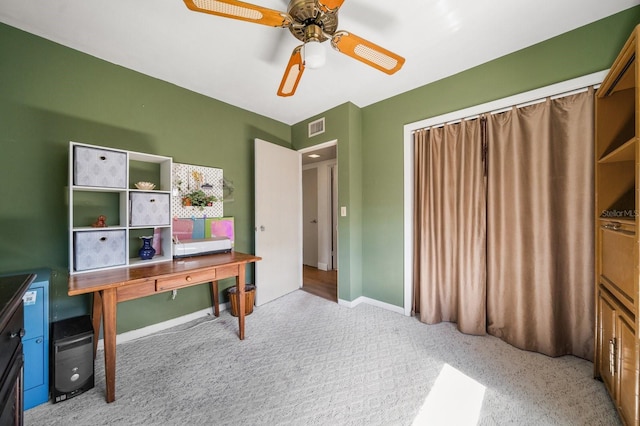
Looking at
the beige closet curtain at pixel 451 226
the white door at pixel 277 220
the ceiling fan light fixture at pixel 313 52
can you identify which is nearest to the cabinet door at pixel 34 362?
the white door at pixel 277 220

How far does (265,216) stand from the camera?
295 centimetres

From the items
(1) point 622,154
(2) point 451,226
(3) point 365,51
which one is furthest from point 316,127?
(1) point 622,154

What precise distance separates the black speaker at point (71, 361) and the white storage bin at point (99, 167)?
100 cm

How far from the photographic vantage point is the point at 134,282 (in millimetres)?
1528

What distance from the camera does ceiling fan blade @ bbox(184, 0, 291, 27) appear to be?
1075 millimetres

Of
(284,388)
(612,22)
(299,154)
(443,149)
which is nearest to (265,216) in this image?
(299,154)

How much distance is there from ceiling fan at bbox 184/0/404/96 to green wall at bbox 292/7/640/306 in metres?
1.15

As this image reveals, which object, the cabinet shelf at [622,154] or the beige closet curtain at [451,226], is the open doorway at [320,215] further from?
the cabinet shelf at [622,154]

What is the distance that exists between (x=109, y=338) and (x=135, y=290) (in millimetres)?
288

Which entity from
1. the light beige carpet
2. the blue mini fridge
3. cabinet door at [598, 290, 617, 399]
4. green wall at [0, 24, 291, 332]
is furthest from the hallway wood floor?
the blue mini fridge

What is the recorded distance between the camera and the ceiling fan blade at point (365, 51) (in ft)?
4.25

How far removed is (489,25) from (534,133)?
0.89 meters

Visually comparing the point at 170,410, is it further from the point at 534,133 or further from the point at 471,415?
the point at 534,133

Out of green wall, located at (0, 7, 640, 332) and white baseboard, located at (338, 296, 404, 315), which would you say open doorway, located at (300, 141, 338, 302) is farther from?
green wall, located at (0, 7, 640, 332)
